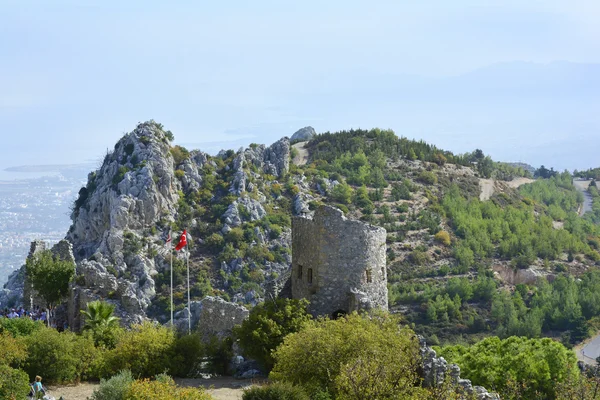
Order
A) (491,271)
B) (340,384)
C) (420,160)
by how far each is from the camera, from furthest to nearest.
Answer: (420,160), (491,271), (340,384)

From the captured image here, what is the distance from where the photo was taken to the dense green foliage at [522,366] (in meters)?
40.1

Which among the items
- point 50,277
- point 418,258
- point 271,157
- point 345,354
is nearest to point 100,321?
point 50,277

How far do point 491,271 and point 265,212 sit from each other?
21530mm

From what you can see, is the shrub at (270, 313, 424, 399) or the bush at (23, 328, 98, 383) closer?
the shrub at (270, 313, 424, 399)

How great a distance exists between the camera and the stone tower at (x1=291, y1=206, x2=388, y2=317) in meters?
36.5

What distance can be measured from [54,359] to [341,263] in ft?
37.6

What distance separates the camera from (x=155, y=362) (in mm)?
35344

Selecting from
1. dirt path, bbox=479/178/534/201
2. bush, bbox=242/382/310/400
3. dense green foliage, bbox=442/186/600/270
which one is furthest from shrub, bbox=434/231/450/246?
bush, bbox=242/382/310/400

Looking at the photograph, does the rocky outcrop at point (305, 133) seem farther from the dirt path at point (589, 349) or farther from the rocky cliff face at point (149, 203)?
the dirt path at point (589, 349)

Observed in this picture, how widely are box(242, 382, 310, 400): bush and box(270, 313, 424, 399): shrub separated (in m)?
0.97

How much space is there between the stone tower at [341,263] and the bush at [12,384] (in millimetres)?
11653

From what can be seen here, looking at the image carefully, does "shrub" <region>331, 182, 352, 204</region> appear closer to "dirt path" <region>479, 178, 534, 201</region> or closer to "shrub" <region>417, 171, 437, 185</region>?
"shrub" <region>417, 171, 437, 185</region>

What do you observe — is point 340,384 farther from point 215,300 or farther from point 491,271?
point 491,271

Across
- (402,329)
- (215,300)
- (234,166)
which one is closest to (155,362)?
(215,300)
